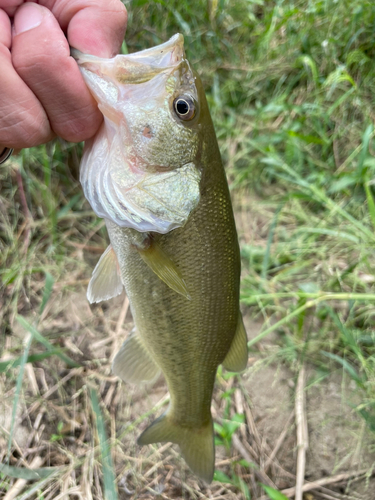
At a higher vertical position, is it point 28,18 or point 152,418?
point 28,18

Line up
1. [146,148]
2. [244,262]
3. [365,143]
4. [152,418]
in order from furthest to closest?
[244,262]
[365,143]
[152,418]
[146,148]

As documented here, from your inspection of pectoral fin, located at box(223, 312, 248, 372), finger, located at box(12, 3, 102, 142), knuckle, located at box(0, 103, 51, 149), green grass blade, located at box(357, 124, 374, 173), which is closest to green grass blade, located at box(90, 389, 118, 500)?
pectoral fin, located at box(223, 312, 248, 372)

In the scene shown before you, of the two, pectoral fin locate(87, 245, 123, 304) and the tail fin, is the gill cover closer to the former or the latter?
pectoral fin locate(87, 245, 123, 304)

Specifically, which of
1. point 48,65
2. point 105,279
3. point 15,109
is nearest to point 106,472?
point 105,279

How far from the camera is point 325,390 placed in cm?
214

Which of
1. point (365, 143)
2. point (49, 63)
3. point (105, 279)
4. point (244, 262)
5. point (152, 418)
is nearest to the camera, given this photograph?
point (49, 63)

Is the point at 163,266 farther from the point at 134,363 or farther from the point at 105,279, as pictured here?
the point at 134,363

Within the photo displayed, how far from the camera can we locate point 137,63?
1.07 m

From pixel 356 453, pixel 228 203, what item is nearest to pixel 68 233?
pixel 228 203

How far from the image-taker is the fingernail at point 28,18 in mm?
1013

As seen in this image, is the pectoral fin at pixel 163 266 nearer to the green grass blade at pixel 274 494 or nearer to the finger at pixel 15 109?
the finger at pixel 15 109

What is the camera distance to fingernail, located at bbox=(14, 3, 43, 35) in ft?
3.32

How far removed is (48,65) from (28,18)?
18 cm

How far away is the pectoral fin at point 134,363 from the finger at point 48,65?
3.20 feet
